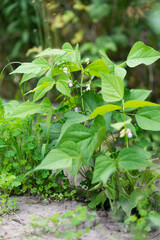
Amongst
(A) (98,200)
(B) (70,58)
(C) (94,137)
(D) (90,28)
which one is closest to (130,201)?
(A) (98,200)

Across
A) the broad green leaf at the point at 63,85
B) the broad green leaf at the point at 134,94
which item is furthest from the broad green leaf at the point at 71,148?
the broad green leaf at the point at 134,94

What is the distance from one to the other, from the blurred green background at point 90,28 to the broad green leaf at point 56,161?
89.7 inches

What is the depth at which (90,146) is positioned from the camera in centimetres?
99

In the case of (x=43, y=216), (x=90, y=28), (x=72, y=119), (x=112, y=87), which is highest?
(x=90, y=28)

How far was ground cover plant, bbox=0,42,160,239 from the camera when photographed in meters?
0.92

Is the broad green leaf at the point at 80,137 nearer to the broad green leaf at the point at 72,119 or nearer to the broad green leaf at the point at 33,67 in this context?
the broad green leaf at the point at 72,119

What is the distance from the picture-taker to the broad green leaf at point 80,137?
100 cm

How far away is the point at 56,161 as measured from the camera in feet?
2.90

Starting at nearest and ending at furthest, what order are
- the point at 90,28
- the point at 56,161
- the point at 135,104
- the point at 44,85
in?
the point at 56,161, the point at 135,104, the point at 44,85, the point at 90,28

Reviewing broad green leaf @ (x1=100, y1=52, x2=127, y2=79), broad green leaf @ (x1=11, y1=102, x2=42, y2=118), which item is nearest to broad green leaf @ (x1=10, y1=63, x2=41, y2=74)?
broad green leaf @ (x1=11, y1=102, x2=42, y2=118)

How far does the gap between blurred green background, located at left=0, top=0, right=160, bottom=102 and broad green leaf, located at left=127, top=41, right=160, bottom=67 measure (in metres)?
1.99

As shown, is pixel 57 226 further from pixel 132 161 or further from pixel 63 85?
pixel 63 85

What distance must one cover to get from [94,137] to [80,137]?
51mm

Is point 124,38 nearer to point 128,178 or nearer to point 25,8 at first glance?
point 25,8
